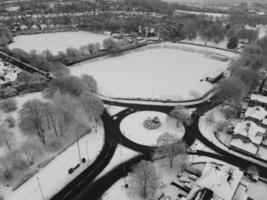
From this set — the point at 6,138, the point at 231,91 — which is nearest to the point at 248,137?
the point at 231,91

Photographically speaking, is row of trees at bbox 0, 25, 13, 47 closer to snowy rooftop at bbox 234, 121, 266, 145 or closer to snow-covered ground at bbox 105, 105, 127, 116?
snow-covered ground at bbox 105, 105, 127, 116

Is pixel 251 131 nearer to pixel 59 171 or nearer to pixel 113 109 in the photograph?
pixel 113 109

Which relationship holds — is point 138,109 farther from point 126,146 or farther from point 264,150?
point 264,150

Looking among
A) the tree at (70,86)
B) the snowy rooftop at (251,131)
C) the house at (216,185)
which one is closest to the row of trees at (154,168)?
the house at (216,185)

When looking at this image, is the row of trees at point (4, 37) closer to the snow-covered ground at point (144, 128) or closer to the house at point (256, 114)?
the snow-covered ground at point (144, 128)

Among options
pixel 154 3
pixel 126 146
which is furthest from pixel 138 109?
pixel 154 3
